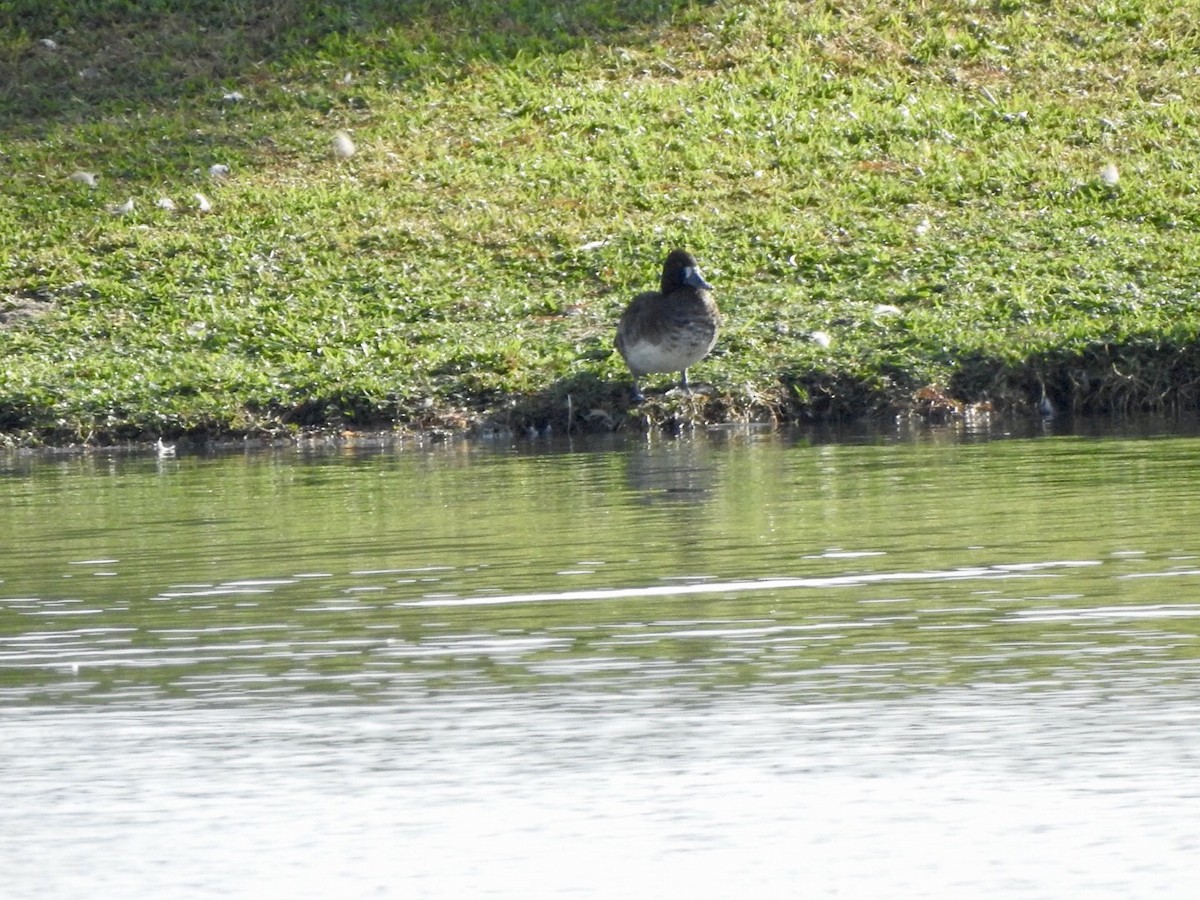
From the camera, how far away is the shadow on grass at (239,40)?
21.6m

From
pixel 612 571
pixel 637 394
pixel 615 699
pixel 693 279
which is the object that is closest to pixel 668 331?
pixel 637 394

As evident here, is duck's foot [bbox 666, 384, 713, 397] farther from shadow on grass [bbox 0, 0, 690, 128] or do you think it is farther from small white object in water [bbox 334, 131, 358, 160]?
shadow on grass [bbox 0, 0, 690, 128]

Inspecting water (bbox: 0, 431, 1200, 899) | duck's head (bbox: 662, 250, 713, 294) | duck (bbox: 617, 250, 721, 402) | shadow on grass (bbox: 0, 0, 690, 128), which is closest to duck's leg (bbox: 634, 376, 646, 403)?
duck (bbox: 617, 250, 721, 402)

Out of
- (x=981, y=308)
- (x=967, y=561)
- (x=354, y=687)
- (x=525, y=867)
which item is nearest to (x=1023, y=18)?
(x=981, y=308)

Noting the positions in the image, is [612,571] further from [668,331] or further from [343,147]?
[343,147]

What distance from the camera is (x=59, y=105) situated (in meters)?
21.4

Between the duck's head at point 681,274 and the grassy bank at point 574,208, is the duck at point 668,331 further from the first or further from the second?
the grassy bank at point 574,208

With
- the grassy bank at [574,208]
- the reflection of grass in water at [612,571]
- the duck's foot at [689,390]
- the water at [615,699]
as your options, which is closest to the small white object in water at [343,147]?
the grassy bank at [574,208]

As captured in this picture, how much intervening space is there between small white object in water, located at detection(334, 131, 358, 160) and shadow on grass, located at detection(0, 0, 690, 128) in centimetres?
135

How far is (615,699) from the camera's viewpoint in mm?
5273

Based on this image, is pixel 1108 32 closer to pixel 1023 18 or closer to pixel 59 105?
pixel 1023 18

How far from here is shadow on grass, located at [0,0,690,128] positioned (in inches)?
849

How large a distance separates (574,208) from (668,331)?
491 cm

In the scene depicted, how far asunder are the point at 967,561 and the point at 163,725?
3121 mm
